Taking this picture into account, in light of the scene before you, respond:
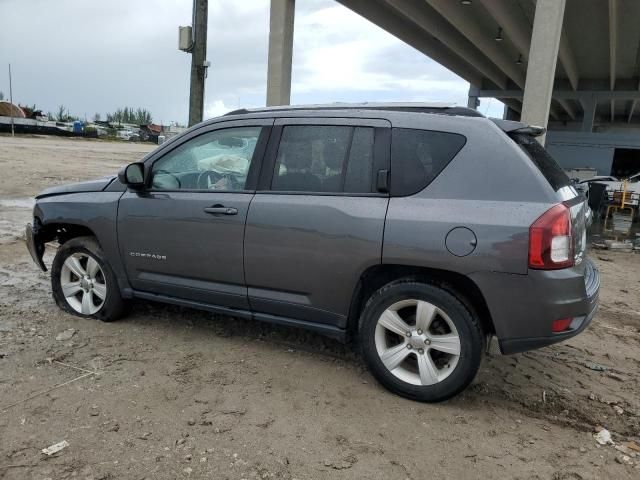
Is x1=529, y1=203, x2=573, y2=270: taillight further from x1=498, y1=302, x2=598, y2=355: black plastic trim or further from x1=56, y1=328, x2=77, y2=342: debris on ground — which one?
x1=56, y1=328, x2=77, y2=342: debris on ground

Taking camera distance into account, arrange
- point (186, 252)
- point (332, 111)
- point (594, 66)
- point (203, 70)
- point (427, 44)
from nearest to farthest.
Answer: point (332, 111) → point (186, 252) → point (203, 70) → point (427, 44) → point (594, 66)

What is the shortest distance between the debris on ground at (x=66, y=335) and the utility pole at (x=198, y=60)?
8294 mm

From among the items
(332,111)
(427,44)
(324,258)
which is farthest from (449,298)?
(427,44)

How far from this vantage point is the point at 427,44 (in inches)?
775

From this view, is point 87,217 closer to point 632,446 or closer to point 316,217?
point 316,217

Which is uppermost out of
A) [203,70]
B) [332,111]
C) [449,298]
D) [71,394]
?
[203,70]

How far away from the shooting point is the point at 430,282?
319 cm

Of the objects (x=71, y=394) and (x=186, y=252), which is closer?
(x=71, y=394)

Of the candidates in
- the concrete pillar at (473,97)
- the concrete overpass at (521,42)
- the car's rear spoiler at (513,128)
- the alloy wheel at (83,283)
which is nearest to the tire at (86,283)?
the alloy wheel at (83,283)

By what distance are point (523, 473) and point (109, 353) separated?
2915 millimetres

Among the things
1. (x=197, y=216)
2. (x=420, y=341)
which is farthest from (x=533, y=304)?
(x=197, y=216)

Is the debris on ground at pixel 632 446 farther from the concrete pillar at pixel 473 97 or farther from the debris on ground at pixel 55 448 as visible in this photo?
the concrete pillar at pixel 473 97

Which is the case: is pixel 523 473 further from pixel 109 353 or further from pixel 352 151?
pixel 109 353

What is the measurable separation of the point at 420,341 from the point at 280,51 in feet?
38.2
